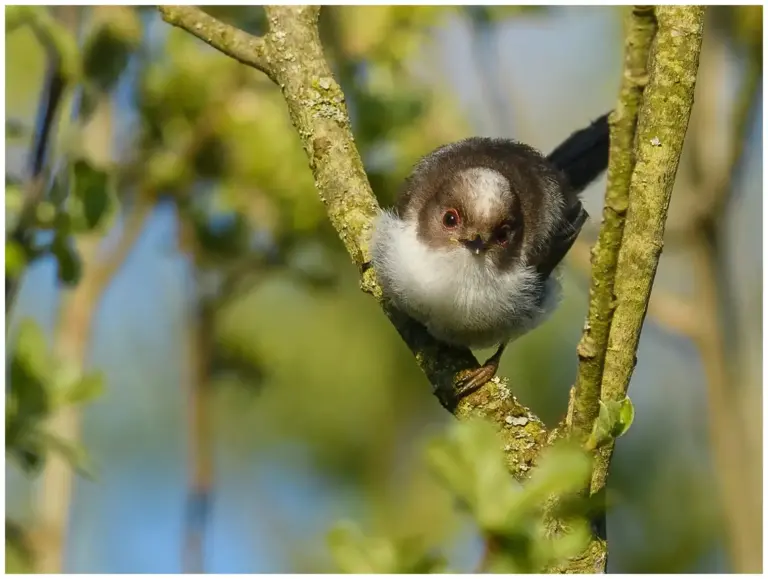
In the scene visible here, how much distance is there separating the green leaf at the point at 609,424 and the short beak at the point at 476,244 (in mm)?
1917

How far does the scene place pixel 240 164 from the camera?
446 centimetres

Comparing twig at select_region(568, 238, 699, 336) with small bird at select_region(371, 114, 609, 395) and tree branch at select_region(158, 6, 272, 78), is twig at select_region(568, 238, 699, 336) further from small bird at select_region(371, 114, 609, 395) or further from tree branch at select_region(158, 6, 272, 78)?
tree branch at select_region(158, 6, 272, 78)

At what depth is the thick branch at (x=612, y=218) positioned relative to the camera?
1.90 m

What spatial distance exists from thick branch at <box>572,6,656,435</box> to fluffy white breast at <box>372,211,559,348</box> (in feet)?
3.71

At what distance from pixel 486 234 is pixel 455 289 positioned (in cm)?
28

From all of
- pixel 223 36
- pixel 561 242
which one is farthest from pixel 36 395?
pixel 561 242

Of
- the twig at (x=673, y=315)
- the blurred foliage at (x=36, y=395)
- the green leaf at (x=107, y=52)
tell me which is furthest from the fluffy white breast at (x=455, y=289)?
the twig at (x=673, y=315)

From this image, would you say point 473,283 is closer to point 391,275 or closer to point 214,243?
point 391,275

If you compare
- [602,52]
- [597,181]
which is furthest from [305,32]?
[602,52]

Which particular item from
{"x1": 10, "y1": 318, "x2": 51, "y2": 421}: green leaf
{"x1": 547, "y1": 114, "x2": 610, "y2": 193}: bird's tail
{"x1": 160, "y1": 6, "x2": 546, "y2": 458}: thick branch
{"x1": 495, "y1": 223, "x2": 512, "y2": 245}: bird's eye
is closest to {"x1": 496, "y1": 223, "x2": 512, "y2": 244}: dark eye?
{"x1": 495, "y1": 223, "x2": 512, "y2": 245}: bird's eye

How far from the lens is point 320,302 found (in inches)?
268

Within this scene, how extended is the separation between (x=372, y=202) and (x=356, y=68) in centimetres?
165

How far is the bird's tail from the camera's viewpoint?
4.29 metres

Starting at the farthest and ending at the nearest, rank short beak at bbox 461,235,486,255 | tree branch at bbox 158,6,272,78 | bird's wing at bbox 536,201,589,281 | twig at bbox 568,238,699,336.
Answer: twig at bbox 568,238,699,336 < bird's wing at bbox 536,201,589,281 < short beak at bbox 461,235,486,255 < tree branch at bbox 158,6,272,78
